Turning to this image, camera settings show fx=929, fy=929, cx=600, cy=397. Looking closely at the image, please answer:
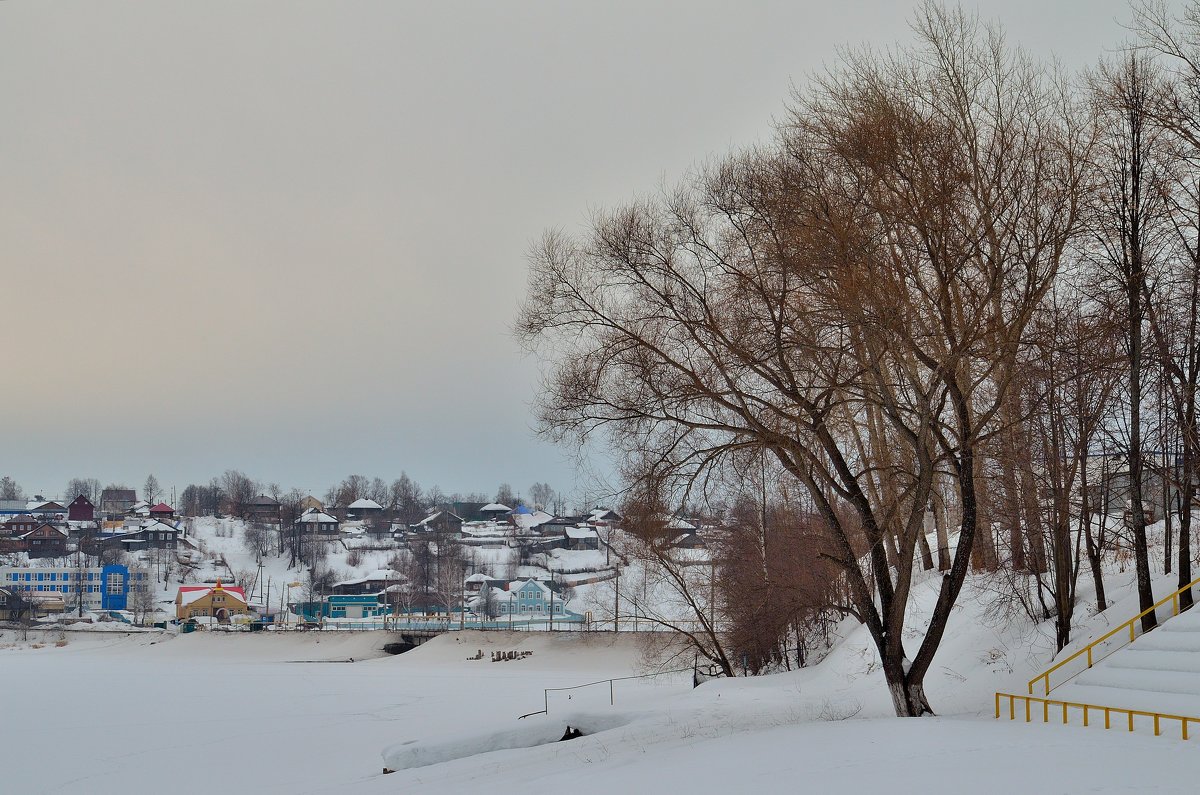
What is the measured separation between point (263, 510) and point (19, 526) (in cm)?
4223

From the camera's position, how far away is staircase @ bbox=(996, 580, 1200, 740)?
12383 millimetres

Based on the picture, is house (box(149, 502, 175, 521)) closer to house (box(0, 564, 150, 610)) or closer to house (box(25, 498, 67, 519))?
house (box(25, 498, 67, 519))

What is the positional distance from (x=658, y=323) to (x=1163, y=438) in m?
9.14

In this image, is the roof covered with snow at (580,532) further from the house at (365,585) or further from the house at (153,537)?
the house at (153,537)

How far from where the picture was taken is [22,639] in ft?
293

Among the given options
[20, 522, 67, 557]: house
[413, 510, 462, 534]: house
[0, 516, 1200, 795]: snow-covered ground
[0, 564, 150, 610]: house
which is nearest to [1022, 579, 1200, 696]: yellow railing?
[0, 516, 1200, 795]: snow-covered ground

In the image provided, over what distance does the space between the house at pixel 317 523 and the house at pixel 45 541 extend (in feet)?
121

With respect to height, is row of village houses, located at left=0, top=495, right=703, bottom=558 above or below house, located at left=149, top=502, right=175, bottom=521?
below

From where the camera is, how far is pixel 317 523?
173 meters

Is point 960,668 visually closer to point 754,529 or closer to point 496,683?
point 754,529

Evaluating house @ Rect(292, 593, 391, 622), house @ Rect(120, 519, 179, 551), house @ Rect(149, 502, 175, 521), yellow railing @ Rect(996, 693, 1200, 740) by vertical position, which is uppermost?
house @ Rect(149, 502, 175, 521)

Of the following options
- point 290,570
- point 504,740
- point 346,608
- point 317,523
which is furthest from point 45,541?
point 504,740

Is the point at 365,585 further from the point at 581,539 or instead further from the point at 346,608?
the point at 581,539

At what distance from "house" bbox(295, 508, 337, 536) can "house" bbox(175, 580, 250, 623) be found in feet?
199
